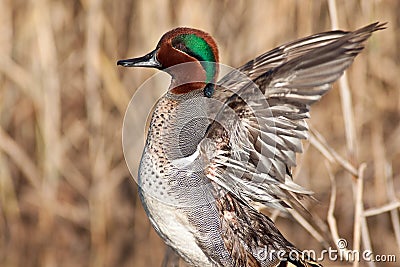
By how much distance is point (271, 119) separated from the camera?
1.95m

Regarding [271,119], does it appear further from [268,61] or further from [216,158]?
[268,61]

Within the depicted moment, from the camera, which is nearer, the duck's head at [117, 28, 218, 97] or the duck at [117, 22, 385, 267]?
the duck at [117, 22, 385, 267]

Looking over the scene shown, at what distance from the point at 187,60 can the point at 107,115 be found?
1727mm

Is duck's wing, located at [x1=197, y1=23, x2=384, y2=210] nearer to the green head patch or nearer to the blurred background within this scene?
the green head patch

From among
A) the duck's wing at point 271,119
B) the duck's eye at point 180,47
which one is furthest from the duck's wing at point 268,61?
the duck's eye at point 180,47

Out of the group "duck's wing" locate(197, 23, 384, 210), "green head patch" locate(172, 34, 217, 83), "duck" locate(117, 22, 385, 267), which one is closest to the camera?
"duck's wing" locate(197, 23, 384, 210)

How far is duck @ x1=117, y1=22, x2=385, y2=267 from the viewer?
1.99m

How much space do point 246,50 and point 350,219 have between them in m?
0.98

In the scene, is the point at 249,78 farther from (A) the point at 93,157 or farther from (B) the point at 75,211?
(B) the point at 75,211

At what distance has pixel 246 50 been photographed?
3531mm

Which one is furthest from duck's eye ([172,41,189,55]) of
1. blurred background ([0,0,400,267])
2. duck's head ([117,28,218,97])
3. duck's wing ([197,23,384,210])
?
blurred background ([0,0,400,267])

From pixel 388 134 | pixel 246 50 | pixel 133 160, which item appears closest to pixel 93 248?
pixel 133 160

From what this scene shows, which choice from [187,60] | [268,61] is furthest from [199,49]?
[268,61]

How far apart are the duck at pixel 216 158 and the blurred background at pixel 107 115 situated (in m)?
1.25
